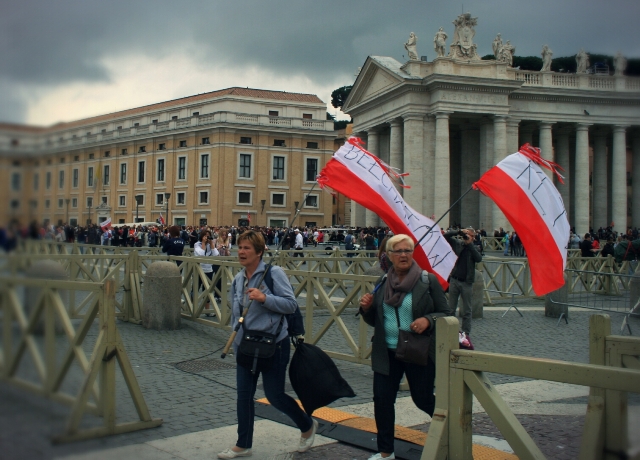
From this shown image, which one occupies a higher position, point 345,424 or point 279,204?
point 279,204

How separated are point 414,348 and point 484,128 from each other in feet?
150

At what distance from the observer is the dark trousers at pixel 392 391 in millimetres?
4598

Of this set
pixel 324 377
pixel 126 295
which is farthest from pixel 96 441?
pixel 126 295

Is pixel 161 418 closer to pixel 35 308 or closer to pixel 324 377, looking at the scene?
pixel 324 377

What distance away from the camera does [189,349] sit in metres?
9.09

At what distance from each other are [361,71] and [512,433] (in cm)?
5190

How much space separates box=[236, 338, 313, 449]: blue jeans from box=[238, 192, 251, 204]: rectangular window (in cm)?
5888

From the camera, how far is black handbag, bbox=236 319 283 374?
4.65 meters

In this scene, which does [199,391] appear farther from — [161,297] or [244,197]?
[244,197]

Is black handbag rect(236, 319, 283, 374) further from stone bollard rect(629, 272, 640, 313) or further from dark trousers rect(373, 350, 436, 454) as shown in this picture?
stone bollard rect(629, 272, 640, 313)

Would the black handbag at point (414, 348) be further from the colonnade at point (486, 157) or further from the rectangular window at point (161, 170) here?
the rectangular window at point (161, 170)

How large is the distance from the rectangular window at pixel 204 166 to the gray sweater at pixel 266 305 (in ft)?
195

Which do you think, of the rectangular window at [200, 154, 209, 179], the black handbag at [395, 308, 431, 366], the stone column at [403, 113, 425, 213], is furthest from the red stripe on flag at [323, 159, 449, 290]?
the rectangular window at [200, 154, 209, 179]

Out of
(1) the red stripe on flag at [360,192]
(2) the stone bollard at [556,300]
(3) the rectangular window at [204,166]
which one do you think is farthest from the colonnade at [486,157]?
(1) the red stripe on flag at [360,192]
